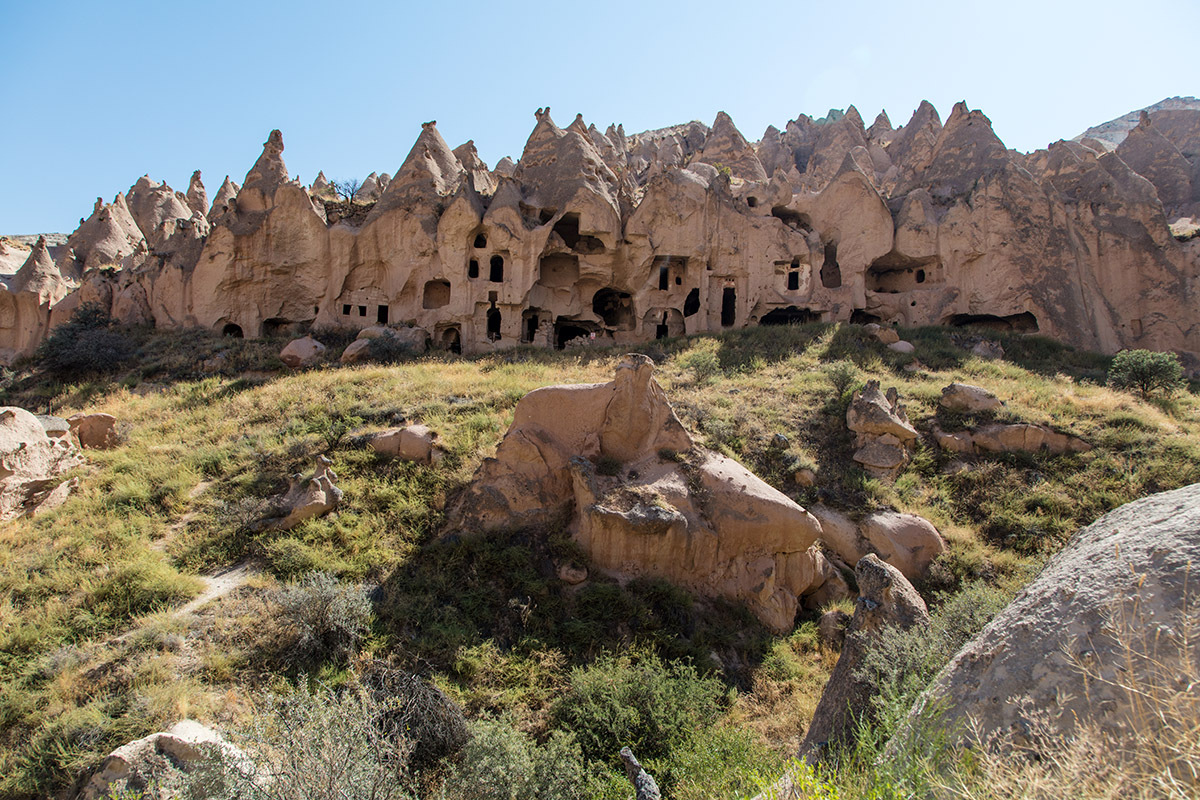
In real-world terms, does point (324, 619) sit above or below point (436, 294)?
below

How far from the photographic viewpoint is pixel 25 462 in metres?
9.74

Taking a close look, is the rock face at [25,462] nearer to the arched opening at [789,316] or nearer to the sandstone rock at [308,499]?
the sandstone rock at [308,499]

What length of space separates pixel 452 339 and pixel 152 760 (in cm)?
1969

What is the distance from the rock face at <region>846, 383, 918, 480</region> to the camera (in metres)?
12.3

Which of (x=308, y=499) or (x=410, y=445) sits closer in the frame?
(x=308, y=499)

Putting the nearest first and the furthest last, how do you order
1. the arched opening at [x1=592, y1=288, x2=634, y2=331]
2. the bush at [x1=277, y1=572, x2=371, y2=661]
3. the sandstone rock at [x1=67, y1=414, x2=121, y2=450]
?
the bush at [x1=277, y1=572, x2=371, y2=661] < the sandstone rock at [x1=67, y1=414, x2=121, y2=450] < the arched opening at [x1=592, y1=288, x2=634, y2=331]

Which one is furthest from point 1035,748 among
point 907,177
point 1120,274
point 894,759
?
point 907,177

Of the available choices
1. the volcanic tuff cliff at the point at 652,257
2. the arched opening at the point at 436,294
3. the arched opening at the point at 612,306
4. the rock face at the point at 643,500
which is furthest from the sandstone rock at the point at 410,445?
Result: the arched opening at the point at 612,306

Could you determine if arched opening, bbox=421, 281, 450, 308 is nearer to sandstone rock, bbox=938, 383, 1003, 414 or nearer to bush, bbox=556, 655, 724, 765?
sandstone rock, bbox=938, 383, 1003, 414

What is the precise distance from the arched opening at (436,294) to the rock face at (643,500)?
15377 mm

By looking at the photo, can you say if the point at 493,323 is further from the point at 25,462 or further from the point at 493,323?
the point at 25,462

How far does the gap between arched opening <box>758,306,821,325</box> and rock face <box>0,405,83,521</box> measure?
22079 millimetres

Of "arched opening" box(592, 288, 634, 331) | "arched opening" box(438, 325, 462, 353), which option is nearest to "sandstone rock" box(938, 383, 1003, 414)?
"arched opening" box(592, 288, 634, 331)

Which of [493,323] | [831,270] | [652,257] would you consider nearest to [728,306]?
[652,257]
